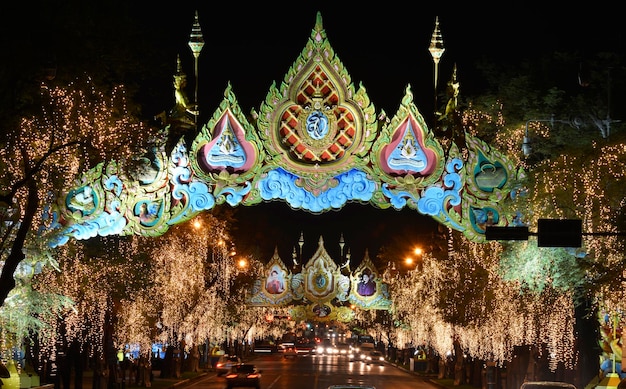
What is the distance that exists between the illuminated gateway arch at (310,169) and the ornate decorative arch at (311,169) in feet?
0.08

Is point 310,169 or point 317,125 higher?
point 317,125

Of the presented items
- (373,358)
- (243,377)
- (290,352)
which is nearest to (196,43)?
(243,377)

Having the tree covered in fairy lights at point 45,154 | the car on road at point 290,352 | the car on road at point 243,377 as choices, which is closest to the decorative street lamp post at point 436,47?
the tree covered in fairy lights at point 45,154

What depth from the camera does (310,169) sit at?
3011 cm

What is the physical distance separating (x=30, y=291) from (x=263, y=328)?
4766 inches

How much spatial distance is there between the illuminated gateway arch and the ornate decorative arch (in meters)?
0.02

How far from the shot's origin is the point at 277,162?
3023cm

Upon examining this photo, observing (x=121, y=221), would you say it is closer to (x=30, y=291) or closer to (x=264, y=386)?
(x=30, y=291)

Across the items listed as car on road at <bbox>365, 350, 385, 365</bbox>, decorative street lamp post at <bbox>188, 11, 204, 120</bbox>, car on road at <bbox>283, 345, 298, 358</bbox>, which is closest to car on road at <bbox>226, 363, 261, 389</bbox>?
decorative street lamp post at <bbox>188, 11, 204, 120</bbox>

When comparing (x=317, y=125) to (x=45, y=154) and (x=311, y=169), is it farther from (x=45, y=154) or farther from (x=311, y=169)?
(x=45, y=154)

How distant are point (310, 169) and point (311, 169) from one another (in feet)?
0.08

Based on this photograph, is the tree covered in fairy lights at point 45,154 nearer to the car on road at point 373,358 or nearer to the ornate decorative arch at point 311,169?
the ornate decorative arch at point 311,169

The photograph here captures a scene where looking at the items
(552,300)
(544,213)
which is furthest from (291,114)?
(552,300)

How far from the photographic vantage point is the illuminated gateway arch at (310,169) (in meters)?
29.9
